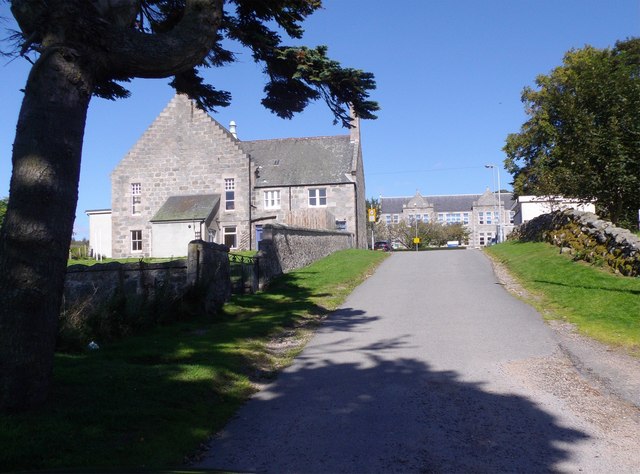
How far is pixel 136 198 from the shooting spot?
4300cm

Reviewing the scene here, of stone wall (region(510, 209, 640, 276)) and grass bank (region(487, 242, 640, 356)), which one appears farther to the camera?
stone wall (region(510, 209, 640, 276))

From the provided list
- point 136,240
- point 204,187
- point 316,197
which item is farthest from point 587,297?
point 136,240

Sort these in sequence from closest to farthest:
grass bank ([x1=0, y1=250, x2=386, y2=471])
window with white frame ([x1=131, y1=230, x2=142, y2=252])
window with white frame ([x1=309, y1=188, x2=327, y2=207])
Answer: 1. grass bank ([x1=0, y1=250, x2=386, y2=471])
2. window with white frame ([x1=131, y1=230, x2=142, y2=252])
3. window with white frame ([x1=309, y1=188, x2=327, y2=207])

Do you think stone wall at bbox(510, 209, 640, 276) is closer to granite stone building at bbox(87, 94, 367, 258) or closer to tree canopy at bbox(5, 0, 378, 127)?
tree canopy at bbox(5, 0, 378, 127)

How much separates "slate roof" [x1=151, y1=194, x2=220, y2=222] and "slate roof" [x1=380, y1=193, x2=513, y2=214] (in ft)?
217

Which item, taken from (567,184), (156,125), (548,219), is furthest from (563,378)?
(156,125)

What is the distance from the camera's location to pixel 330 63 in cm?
912

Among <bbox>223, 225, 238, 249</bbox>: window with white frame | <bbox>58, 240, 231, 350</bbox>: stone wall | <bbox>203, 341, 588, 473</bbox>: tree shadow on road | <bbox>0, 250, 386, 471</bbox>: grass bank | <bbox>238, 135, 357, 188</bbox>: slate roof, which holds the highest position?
<bbox>238, 135, 357, 188</bbox>: slate roof

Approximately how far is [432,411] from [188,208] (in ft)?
118

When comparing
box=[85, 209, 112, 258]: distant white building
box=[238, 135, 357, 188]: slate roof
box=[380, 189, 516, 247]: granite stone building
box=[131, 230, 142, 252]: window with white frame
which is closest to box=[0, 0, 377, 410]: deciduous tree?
box=[131, 230, 142, 252]: window with white frame

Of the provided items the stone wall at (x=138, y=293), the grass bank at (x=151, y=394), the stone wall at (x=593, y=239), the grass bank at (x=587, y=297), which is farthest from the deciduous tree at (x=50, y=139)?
the stone wall at (x=593, y=239)

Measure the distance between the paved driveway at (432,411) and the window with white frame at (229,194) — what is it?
31988 millimetres

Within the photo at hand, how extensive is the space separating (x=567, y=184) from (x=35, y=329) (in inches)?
873

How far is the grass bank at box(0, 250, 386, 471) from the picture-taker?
4.50 meters
